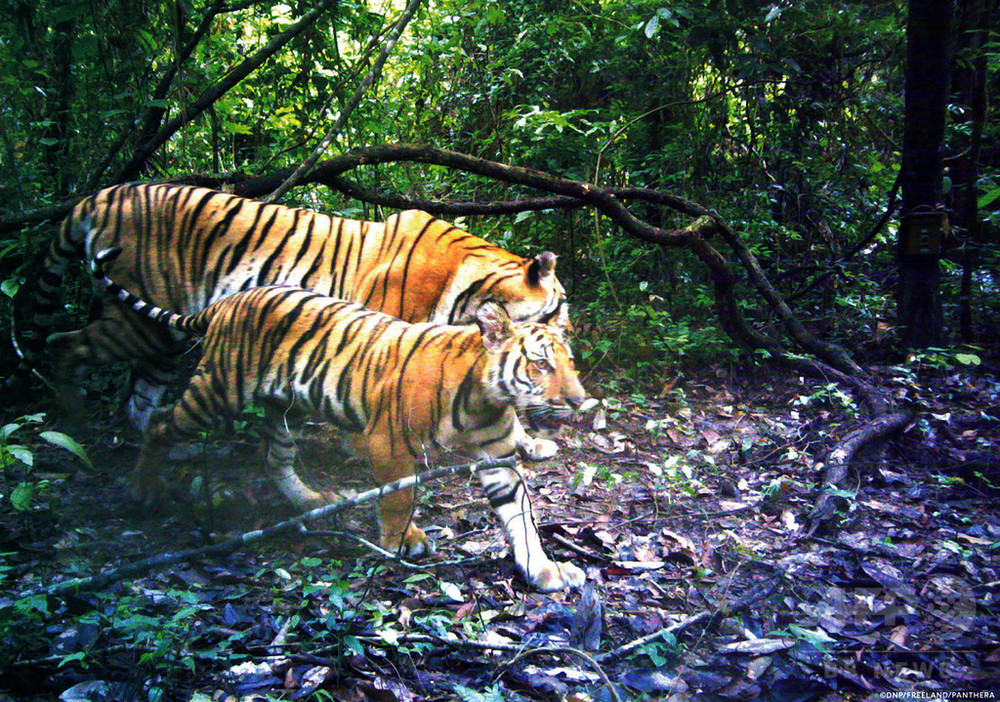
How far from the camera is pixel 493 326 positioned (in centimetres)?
329


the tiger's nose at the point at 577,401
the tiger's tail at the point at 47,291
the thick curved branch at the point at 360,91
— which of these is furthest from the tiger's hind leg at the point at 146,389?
the tiger's nose at the point at 577,401

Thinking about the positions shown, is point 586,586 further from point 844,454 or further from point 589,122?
point 589,122

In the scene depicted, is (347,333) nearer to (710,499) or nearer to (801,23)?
(710,499)

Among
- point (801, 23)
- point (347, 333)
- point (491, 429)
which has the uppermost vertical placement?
point (801, 23)

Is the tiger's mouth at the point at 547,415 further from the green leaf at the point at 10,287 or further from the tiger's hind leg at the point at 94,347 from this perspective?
the green leaf at the point at 10,287

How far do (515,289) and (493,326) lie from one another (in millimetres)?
902

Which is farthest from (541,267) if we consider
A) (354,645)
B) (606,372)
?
(354,645)

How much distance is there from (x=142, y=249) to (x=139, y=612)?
2616 millimetres

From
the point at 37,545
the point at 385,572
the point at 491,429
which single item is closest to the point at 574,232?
the point at 491,429

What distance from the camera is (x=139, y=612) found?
2523 millimetres

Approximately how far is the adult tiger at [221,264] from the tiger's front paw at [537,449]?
74 centimetres

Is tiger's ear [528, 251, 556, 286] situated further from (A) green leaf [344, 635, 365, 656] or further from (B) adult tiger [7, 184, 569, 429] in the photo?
(A) green leaf [344, 635, 365, 656]

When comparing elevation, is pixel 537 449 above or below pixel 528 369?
below

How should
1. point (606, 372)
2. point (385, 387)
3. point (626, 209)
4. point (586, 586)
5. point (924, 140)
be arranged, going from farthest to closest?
point (606, 372)
point (626, 209)
point (924, 140)
point (385, 387)
point (586, 586)
